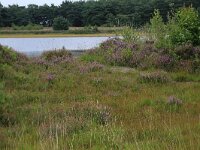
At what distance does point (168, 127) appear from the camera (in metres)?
8.93

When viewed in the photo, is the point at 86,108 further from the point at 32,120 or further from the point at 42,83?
the point at 42,83

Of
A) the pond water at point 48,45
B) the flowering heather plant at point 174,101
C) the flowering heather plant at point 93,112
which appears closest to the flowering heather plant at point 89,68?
Result: the flowering heather plant at point 174,101

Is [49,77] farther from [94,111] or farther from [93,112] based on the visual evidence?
[93,112]

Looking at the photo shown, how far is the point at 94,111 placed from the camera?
10.9 metres

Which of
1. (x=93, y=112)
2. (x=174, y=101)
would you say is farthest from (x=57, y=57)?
(x=93, y=112)

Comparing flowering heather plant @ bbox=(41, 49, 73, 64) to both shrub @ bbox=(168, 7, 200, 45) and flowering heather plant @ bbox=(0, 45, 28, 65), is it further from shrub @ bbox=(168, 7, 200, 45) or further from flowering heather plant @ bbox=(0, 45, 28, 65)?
shrub @ bbox=(168, 7, 200, 45)

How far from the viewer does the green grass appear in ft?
26.6

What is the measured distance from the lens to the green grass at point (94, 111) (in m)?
8.12

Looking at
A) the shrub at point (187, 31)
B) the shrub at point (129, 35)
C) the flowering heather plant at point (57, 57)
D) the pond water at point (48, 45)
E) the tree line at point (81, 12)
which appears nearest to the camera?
the shrub at point (187, 31)

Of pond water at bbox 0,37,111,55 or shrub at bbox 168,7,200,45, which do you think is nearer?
shrub at bbox 168,7,200,45

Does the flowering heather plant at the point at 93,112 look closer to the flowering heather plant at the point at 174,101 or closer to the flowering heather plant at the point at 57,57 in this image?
the flowering heather plant at the point at 174,101

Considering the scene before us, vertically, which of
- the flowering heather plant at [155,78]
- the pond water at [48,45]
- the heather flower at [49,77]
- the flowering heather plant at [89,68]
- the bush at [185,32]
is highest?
the bush at [185,32]

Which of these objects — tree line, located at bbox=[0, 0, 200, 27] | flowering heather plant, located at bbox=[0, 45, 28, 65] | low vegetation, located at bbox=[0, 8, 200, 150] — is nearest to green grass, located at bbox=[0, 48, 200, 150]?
low vegetation, located at bbox=[0, 8, 200, 150]

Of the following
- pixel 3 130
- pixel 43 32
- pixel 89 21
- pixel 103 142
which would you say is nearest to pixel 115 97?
pixel 3 130
